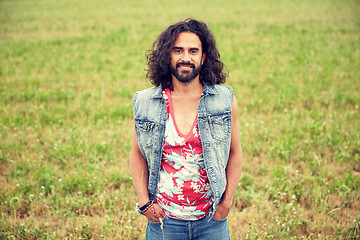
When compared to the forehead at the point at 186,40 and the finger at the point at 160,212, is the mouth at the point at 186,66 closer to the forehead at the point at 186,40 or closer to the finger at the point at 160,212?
the forehead at the point at 186,40

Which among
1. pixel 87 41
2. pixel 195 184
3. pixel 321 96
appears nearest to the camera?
pixel 195 184

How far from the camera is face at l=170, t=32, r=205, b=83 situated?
7.70ft

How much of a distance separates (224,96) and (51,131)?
4542 millimetres

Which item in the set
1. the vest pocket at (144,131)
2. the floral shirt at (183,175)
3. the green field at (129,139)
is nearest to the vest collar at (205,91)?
the floral shirt at (183,175)

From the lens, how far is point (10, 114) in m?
6.56

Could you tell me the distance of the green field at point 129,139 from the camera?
3.83 m

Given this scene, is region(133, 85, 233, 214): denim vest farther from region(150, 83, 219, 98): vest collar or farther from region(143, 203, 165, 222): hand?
region(143, 203, 165, 222): hand

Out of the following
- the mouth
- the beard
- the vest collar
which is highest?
the mouth

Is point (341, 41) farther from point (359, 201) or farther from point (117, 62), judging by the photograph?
point (359, 201)

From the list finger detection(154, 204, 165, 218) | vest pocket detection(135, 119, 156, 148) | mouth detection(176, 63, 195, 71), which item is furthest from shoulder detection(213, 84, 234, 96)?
finger detection(154, 204, 165, 218)

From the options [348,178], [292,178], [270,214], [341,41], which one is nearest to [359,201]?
[348,178]

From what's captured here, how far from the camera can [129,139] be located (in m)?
5.72

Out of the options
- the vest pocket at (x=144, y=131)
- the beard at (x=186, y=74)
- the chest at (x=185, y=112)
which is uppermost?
the beard at (x=186, y=74)

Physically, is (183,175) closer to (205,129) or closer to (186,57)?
(205,129)
